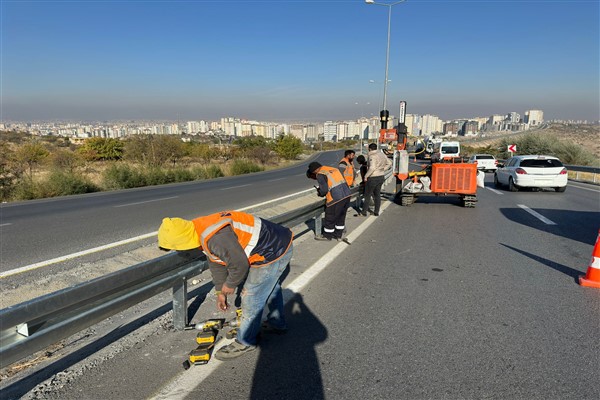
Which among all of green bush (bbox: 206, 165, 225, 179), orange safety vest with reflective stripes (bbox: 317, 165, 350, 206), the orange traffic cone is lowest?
green bush (bbox: 206, 165, 225, 179)

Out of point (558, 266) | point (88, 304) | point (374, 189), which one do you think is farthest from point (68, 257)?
point (558, 266)

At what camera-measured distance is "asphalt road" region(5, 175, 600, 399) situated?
9.23ft

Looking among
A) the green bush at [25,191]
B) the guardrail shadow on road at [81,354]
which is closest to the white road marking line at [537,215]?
the guardrail shadow on road at [81,354]

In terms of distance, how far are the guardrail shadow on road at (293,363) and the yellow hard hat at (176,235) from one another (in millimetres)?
1168

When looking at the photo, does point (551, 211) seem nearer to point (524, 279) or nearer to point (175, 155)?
point (524, 279)

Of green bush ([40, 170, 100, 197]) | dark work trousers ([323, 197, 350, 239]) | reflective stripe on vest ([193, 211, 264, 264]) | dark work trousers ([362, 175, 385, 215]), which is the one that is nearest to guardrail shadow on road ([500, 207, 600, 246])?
dark work trousers ([362, 175, 385, 215])

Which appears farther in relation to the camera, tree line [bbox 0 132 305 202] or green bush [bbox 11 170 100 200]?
tree line [bbox 0 132 305 202]

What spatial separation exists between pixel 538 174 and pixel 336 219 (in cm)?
1193

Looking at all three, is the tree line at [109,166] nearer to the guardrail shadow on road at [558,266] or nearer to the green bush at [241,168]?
the green bush at [241,168]

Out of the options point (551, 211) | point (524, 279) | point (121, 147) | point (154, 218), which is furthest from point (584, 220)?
point (121, 147)

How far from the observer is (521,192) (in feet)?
52.0

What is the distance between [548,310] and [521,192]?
1345cm

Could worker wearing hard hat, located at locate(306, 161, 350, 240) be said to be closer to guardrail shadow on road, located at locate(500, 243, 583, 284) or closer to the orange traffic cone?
guardrail shadow on road, located at locate(500, 243, 583, 284)

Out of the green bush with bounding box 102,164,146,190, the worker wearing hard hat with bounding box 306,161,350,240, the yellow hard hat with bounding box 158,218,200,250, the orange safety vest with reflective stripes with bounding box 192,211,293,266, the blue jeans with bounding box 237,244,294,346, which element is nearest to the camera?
the yellow hard hat with bounding box 158,218,200,250
